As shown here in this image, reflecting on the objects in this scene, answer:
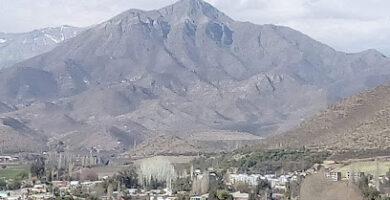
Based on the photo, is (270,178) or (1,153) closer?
(270,178)

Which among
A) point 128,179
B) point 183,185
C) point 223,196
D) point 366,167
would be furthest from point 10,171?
point 223,196

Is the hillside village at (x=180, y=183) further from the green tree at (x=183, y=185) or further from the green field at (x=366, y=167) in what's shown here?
the green field at (x=366, y=167)

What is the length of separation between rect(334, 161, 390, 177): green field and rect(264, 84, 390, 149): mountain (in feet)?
26.4

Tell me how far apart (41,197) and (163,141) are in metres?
92.9

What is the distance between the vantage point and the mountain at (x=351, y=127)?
396ft

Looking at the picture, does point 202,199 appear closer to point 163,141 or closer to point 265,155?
point 265,155

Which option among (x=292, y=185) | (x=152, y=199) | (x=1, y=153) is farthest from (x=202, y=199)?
(x=1, y=153)

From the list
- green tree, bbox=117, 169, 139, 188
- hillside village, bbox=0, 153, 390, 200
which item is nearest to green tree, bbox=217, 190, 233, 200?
hillside village, bbox=0, 153, 390, 200

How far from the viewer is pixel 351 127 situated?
4988 inches

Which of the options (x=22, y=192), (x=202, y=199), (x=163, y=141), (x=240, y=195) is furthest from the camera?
(x=163, y=141)

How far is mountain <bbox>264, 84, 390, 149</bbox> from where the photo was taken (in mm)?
120812

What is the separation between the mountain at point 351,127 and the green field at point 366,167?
8.05 m

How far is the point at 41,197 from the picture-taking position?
3654 inches

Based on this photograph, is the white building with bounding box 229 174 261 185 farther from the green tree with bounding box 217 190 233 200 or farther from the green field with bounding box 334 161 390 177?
the green tree with bounding box 217 190 233 200
